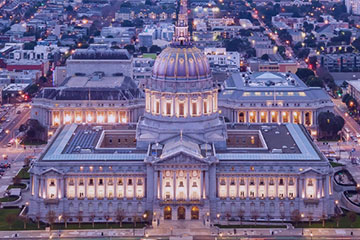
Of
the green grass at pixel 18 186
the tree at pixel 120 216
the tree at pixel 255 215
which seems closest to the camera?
the tree at pixel 120 216

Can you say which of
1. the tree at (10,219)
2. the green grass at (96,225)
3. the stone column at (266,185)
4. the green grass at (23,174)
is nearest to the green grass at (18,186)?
the green grass at (23,174)

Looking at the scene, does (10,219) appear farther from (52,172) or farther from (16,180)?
(16,180)

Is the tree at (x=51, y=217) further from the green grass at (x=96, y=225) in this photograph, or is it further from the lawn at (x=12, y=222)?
the lawn at (x=12, y=222)

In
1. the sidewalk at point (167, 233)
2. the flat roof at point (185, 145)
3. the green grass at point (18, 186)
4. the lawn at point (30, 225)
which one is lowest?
the sidewalk at point (167, 233)

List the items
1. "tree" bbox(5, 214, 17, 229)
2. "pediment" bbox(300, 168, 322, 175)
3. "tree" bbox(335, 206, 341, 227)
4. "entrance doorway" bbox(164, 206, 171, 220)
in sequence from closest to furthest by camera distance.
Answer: "tree" bbox(5, 214, 17, 229) < "tree" bbox(335, 206, 341, 227) < "pediment" bbox(300, 168, 322, 175) < "entrance doorway" bbox(164, 206, 171, 220)

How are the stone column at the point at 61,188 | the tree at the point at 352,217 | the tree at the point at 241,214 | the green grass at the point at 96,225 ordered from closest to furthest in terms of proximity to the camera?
the tree at the point at 352,217, the green grass at the point at 96,225, the tree at the point at 241,214, the stone column at the point at 61,188

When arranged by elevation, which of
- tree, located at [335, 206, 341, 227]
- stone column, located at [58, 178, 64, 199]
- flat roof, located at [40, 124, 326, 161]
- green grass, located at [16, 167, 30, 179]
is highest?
flat roof, located at [40, 124, 326, 161]

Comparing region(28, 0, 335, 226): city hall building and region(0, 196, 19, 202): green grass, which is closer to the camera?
region(28, 0, 335, 226): city hall building

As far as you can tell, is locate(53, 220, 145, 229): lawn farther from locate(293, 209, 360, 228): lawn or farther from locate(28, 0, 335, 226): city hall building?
locate(293, 209, 360, 228): lawn

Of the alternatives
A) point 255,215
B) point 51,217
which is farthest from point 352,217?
point 51,217

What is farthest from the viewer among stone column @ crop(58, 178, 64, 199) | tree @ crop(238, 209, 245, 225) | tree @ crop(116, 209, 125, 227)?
stone column @ crop(58, 178, 64, 199)

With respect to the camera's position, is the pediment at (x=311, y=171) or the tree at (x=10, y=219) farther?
the pediment at (x=311, y=171)

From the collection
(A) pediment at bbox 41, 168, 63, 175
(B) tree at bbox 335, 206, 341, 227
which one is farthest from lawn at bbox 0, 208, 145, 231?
(B) tree at bbox 335, 206, 341, 227

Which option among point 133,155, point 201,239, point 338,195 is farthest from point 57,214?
point 338,195
